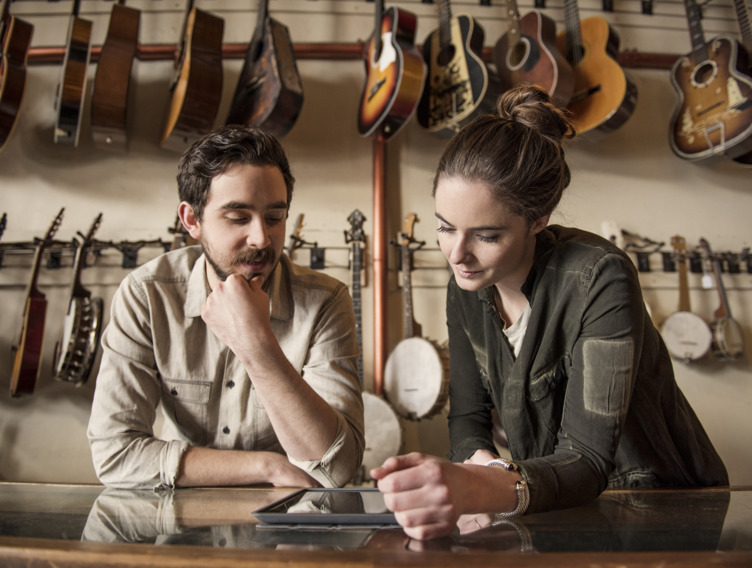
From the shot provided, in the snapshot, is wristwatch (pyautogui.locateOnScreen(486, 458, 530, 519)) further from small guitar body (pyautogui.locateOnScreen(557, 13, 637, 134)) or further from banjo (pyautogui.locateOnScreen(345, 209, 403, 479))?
Result: small guitar body (pyautogui.locateOnScreen(557, 13, 637, 134))

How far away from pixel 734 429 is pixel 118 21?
147 inches

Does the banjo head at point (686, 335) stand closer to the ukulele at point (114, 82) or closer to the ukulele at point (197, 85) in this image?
the ukulele at point (197, 85)

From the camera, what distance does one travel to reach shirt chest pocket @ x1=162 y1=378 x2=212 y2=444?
139 centimetres

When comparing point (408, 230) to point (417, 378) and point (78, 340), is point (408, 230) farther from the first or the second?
point (78, 340)

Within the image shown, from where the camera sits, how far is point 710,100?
2.67 m


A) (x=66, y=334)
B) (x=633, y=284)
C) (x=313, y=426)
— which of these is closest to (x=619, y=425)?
(x=633, y=284)

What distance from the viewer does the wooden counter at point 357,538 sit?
0.52m

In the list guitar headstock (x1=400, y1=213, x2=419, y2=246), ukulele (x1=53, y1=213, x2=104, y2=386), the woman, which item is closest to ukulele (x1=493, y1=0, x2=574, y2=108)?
→ guitar headstock (x1=400, y1=213, x2=419, y2=246)

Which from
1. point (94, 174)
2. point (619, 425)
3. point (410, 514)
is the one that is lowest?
point (410, 514)

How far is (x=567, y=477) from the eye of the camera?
84 centimetres

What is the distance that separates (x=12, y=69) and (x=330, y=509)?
2873 millimetres

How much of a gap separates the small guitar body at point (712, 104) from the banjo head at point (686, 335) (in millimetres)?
805

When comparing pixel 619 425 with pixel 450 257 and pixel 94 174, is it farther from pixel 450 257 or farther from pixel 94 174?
pixel 94 174

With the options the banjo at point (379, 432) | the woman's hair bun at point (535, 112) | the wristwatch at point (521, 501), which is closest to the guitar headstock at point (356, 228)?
the banjo at point (379, 432)
